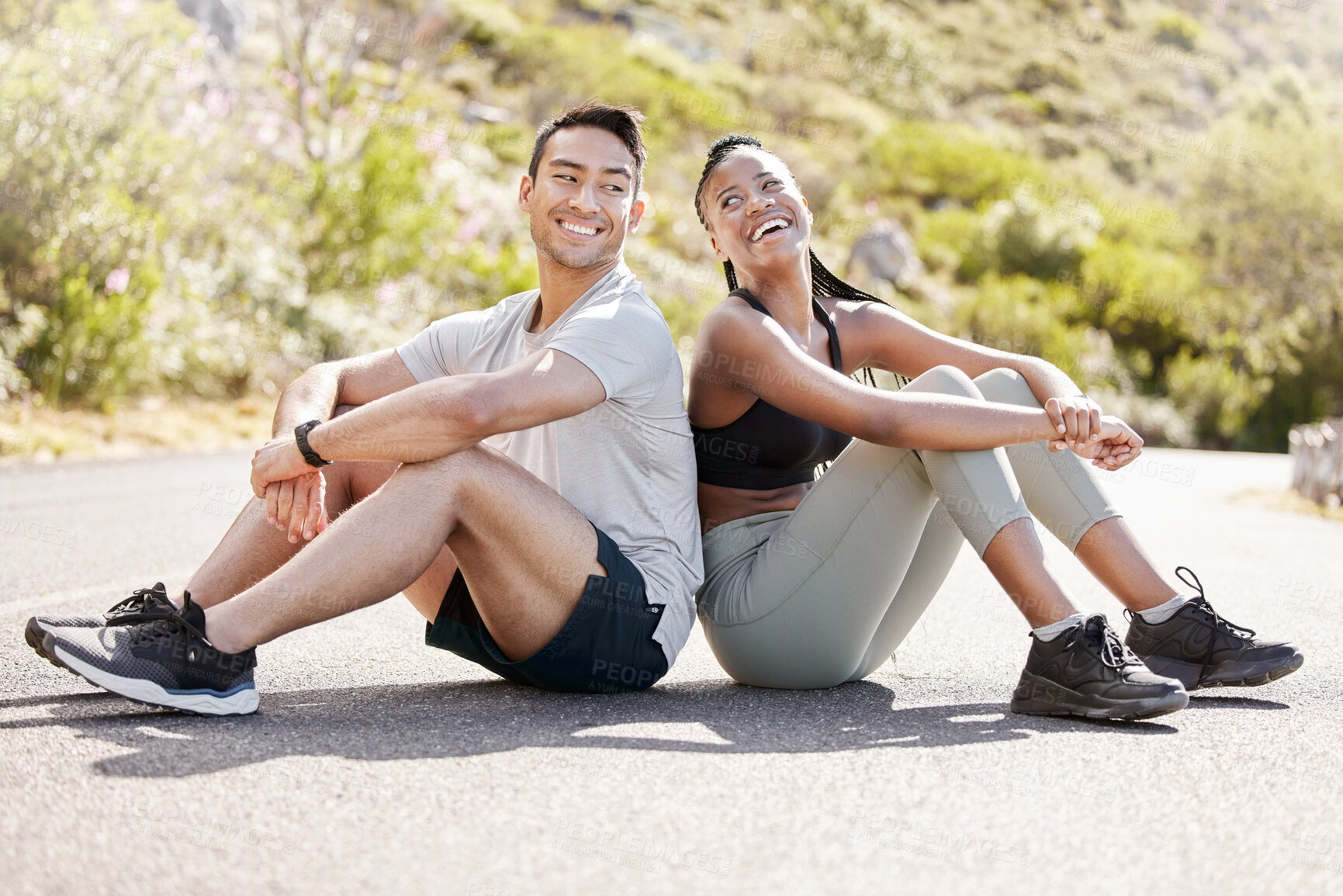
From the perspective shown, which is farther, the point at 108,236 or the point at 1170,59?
the point at 1170,59

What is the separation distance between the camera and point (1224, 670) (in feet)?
10.0

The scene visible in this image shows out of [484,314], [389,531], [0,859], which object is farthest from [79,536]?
[0,859]

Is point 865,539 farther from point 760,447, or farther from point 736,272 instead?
point 736,272

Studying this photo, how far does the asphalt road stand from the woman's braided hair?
119 centimetres

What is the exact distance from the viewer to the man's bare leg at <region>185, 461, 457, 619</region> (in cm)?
281

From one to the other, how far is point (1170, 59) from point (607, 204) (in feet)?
220

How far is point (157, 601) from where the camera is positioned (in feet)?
8.41

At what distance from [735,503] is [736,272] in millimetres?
805

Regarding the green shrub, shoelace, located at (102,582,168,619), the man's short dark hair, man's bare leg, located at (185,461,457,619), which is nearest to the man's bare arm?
man's bare leg, located at (185,461,457,619)

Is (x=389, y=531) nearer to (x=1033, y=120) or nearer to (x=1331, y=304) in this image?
(x=1331, y=304)

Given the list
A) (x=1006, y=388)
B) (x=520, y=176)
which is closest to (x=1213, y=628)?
(x=1006, y=388)

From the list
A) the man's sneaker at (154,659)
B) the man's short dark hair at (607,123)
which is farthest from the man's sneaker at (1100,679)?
the man's sneaker at (154,659)

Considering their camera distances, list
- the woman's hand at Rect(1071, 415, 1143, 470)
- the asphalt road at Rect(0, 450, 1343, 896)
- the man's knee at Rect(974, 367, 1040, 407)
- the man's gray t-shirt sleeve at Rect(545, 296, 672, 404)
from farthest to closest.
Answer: the man's knee at Rect(974, 367, 1040, 407) < the woman's hand at Rect(1071, 415, 1143, 470) < the man's gray t-shirt sleeve at Rect(545, 296, 672, 404) < the asphalt road at Rect(0, 450, 1343, 896)

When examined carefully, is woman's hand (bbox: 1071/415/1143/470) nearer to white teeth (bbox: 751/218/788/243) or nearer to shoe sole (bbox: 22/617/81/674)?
white teeth (bbox: 751/218/788/243)
